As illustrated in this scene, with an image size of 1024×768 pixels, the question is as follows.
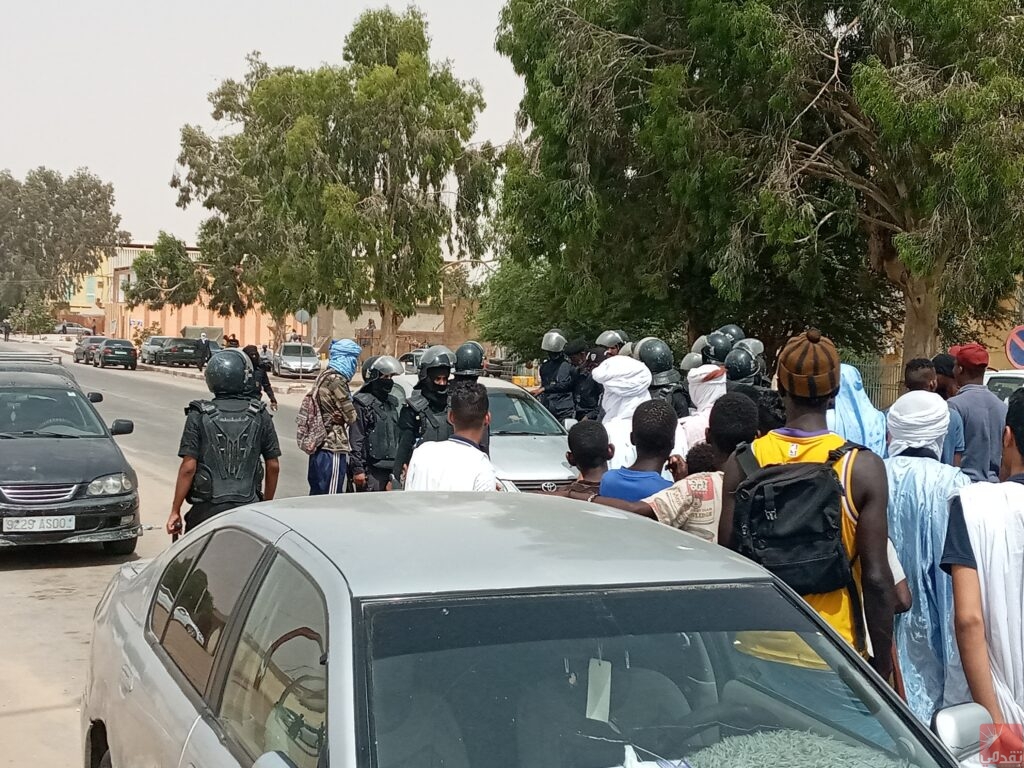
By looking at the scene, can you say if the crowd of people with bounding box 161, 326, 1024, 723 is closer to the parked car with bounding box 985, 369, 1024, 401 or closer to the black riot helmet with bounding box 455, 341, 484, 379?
the black riot helmet with bounding box 455, 341, 484, 379

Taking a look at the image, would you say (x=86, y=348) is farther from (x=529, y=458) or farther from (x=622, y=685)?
(x=622, y=685)

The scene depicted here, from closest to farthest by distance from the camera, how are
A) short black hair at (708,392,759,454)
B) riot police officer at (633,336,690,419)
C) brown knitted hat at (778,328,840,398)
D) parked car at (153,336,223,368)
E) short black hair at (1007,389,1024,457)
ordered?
short black hair at (1007,389,1024,457) < brown knitted hat at (778,328,840,398) < short black hair at (708,392,759,454) < riot police officer at (633,336,690,419) < parked car at (153,336,223,368)

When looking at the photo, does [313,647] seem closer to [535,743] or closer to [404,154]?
[535,743]

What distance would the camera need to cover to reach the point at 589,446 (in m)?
4.75

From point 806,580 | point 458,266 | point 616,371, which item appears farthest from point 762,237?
point 458,266

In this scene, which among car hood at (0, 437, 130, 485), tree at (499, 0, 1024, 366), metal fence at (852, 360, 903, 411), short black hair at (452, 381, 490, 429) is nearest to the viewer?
short black hair at (452, 381, 490, 429)

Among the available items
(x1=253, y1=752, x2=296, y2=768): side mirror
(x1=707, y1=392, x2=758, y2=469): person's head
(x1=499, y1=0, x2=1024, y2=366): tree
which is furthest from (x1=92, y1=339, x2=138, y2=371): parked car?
(x1=253, y1=752, x2=296, y2=768): side mirror

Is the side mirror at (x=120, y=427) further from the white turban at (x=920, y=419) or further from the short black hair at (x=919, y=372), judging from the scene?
the white turban at (x=920, y=419)

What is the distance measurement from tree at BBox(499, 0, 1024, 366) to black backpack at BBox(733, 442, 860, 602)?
13121 mm

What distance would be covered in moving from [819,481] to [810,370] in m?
0.45

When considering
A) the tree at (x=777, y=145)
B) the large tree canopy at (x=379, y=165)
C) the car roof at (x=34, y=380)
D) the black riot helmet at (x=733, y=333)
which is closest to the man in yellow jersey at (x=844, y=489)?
the black riot helmet at (x=733, y=333)

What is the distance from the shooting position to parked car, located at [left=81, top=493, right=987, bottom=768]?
2.33 metres

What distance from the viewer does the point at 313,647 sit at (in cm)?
249

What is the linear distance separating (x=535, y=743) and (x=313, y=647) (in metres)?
0.52
